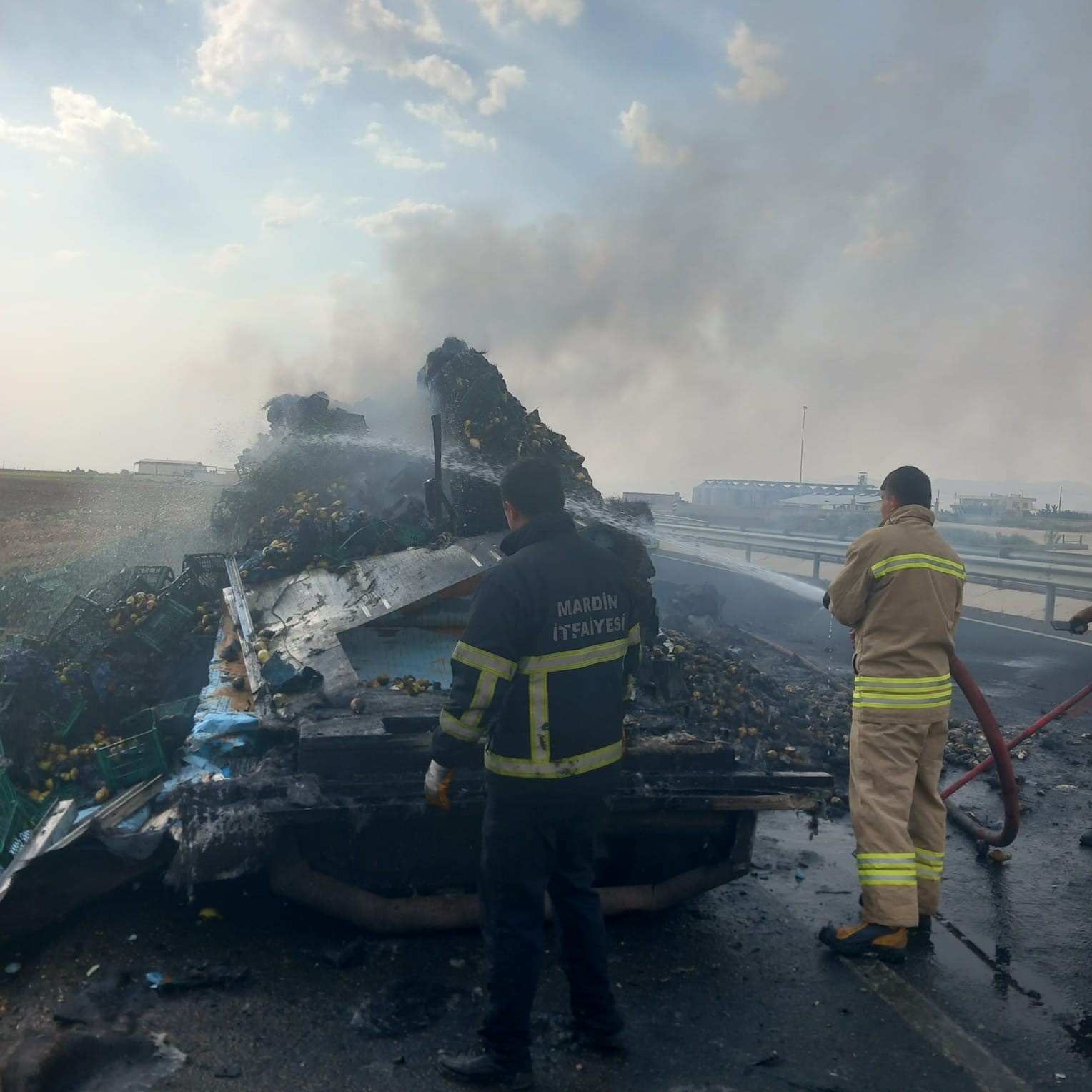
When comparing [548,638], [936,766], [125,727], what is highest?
[548,638]

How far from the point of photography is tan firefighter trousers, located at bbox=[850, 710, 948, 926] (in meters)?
3.59

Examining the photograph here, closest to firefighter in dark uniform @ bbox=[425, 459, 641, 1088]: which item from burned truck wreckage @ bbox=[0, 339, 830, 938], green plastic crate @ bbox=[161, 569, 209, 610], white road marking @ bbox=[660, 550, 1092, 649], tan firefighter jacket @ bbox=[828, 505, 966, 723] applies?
burned truck wreckage @ bbox=[0, 339, 830, 938]

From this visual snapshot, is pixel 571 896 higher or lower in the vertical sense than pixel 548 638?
lower

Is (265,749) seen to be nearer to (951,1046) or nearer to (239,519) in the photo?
(951,1046)

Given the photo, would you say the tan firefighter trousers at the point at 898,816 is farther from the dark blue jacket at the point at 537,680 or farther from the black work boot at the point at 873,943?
Answer: the dark blue jacket at the point at 537,680

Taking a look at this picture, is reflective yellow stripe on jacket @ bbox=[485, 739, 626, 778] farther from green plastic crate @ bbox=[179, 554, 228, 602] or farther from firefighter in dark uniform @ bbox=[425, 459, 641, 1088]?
green plastic crate @ bbox=[179, 554, 228, 602]

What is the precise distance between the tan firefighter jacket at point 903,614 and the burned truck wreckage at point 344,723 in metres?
0.59

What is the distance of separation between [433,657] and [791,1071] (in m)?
3.31

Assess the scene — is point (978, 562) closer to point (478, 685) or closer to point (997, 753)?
point (997, 753)

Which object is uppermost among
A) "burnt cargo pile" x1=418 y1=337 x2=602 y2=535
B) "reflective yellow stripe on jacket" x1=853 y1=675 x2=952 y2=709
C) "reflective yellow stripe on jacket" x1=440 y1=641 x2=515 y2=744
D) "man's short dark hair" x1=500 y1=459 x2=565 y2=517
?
"burnt cargo pile" x1=418 y1=337 x2=602 y2=535

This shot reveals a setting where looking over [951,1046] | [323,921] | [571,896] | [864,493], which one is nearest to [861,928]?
[951,1046]

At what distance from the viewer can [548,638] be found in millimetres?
2809

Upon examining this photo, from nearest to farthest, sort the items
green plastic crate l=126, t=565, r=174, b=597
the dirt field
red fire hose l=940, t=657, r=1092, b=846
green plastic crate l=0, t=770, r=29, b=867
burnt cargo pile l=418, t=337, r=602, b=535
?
green plastic crate l=0, t=770, r=29, b=867 → red fire hose l=940, t=657, r=1092, b=846 → green plastic crate l=126, t=565, r=174, b=597 → burnt cargo pile l=418, t=337, r=602, b=535 → the dirt field

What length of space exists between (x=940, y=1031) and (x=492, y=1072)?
168cm
